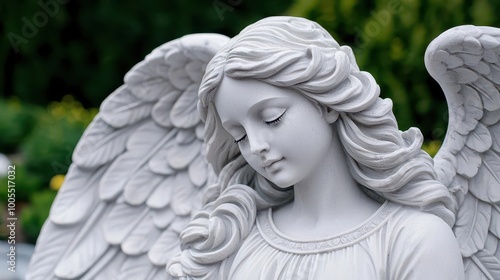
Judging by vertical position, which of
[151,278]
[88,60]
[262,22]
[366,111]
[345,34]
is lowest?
[88,60]

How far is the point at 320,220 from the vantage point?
123 inches

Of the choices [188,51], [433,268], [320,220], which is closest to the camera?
[433,268]

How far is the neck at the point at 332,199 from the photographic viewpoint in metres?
3.11

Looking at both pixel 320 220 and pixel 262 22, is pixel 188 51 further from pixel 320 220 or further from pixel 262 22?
pixel 320 220

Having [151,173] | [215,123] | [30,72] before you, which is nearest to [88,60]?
[30,72]

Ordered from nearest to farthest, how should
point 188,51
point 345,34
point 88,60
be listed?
point 188,51
point 345,34
point 88,60

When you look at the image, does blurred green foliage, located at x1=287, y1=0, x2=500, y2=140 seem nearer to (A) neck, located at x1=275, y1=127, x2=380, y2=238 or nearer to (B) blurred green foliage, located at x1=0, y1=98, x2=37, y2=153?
(A) neck, located at x1=275, y1=127, x2=380, y2=238

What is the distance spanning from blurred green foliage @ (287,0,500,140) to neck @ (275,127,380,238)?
7.21 feet

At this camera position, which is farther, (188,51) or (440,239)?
(188,51)

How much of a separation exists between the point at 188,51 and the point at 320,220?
80 cm

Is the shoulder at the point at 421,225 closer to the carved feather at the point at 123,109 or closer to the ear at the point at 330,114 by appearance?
the ear at the point at 330,114

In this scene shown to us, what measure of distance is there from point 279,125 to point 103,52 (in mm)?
7300

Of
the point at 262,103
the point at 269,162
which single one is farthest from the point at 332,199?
the point at 262,103

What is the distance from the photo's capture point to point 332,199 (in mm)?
3133
